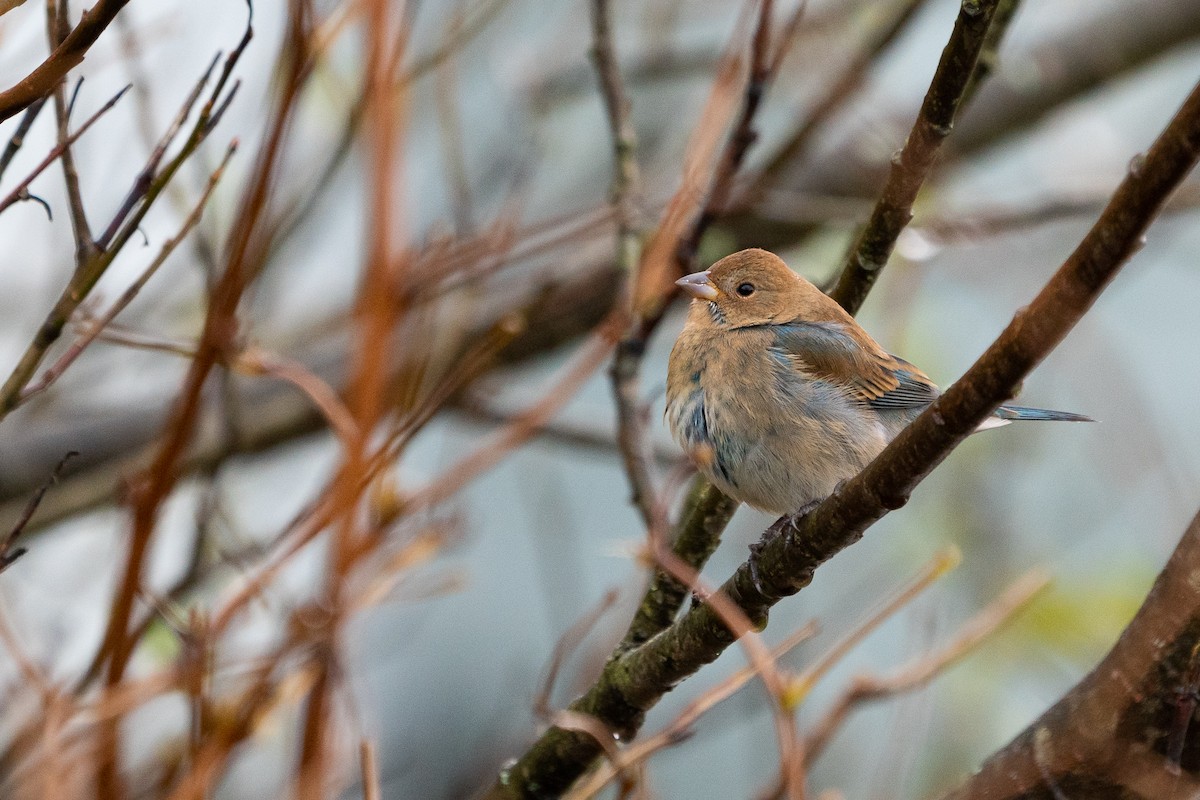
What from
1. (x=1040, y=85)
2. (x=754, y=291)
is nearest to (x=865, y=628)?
(x=754, y=291)

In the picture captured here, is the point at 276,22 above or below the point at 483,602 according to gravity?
above

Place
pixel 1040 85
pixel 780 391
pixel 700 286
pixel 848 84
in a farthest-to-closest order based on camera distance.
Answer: pixel 1040 85 → pixel 700 286 → pixel 848 84 → pixel 780 391

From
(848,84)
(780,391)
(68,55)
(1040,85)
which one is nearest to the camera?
(68,55)

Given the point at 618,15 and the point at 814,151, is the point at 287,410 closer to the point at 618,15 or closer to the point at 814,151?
the point at 814,151

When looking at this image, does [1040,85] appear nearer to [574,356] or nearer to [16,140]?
[574,356]

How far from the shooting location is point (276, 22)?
4.96 m

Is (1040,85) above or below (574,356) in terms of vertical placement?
below

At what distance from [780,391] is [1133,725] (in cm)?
137

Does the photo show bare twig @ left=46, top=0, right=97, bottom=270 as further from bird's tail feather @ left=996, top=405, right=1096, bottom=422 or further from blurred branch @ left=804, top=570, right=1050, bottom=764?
bird's tail feather @ left=996, top=405, right=1096, bottom=422

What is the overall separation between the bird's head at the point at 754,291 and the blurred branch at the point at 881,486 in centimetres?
75

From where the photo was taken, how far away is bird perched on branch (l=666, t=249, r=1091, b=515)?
9.53 feet

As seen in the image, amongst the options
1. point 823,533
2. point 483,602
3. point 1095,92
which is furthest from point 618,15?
point 823,533

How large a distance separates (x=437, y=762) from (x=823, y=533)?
13.8 ft

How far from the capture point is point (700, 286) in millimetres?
3395
